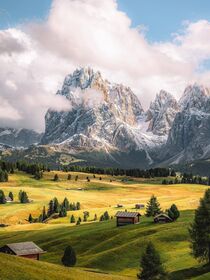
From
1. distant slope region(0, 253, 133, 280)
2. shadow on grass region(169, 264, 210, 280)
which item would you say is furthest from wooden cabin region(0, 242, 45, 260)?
shadow on grass region(169, 264, 210, 280)

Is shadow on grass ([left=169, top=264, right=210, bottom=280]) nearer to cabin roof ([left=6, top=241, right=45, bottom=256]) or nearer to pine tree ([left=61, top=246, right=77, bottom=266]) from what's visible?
pine tree ([left=61, top=246, right=77, bottom=266])

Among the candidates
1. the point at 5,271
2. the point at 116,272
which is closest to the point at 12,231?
the point at 116,272

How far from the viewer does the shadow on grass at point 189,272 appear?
66.1 m

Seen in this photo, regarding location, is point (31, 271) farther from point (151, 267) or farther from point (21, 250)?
point (21, 250)

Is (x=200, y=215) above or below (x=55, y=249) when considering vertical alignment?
above

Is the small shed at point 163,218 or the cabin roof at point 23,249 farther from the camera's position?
the small shed at point 163,218

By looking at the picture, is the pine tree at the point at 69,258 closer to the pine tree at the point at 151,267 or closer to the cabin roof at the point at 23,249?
the cabin roof at the point at 23,249

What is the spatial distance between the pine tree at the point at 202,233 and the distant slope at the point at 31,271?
18.4m

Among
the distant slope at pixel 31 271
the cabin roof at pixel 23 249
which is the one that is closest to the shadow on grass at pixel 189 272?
the distant slope at pixel 31 271

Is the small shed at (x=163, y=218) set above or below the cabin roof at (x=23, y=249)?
above

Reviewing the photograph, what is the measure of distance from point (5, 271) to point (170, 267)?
35334mm

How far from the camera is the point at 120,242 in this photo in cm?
10106

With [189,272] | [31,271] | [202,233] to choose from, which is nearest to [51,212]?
[202,233]

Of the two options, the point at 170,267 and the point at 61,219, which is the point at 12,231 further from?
the point at 170,267
